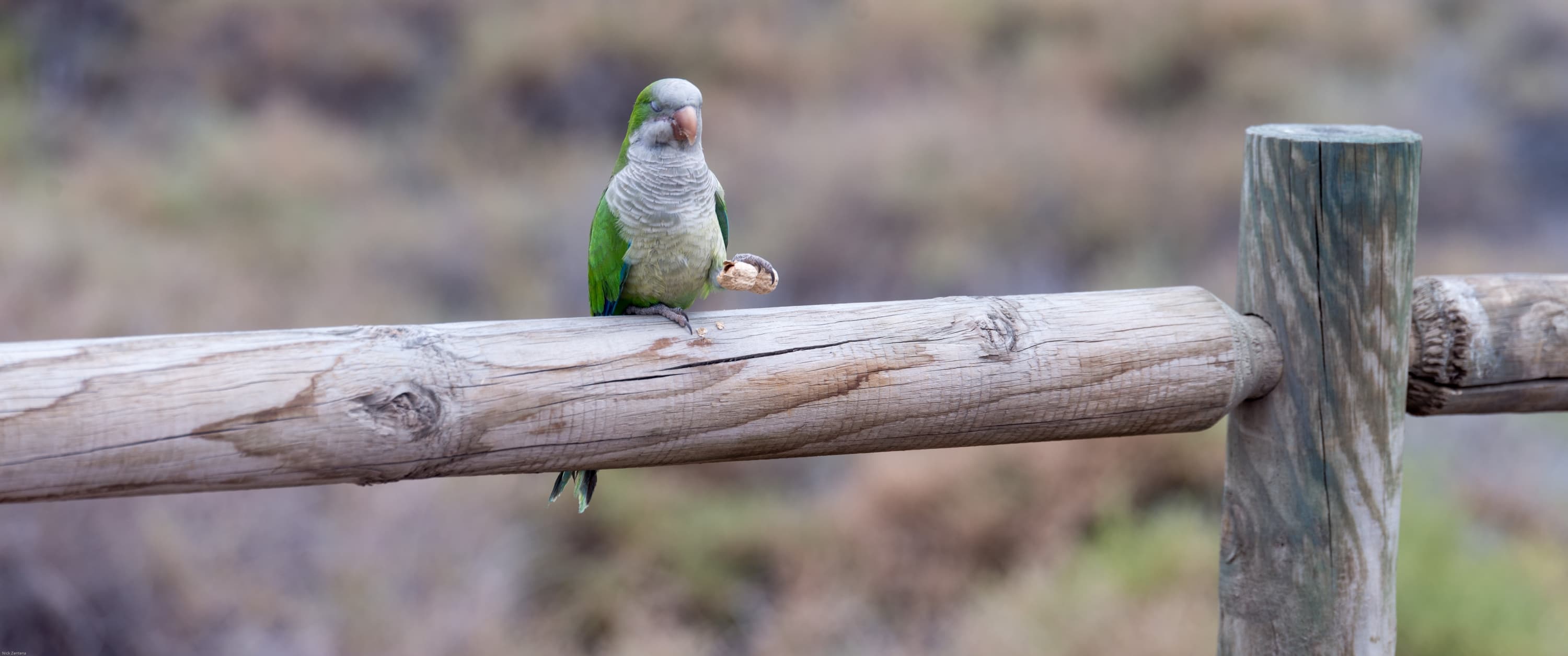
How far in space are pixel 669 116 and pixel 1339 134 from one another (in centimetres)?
92

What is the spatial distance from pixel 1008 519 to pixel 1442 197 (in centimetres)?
462

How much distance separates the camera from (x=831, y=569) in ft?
12.4

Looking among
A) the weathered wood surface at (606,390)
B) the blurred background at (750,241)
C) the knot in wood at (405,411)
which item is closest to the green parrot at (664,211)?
the weathered wood surface at (606,390)

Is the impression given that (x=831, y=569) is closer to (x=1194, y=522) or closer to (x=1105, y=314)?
(x=1194, y=522)

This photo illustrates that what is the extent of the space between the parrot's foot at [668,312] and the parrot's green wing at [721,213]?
16 centimetres

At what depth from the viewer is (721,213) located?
5.75 ft

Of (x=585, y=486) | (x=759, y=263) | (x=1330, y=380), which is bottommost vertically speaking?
(x=585, y=486)

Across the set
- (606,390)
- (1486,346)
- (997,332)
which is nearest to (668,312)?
(606,390)

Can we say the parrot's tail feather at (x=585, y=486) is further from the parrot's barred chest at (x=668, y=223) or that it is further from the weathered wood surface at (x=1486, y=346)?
the weathered wood surface at (x=1486, y=346)

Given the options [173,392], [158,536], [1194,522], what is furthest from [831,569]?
[173,392]

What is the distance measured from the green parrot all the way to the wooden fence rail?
0.30 metres

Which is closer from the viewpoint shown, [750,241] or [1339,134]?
[1339,134]

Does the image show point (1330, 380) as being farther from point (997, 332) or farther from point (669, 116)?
point (669, 116)

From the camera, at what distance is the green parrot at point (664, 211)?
1.55 meters
